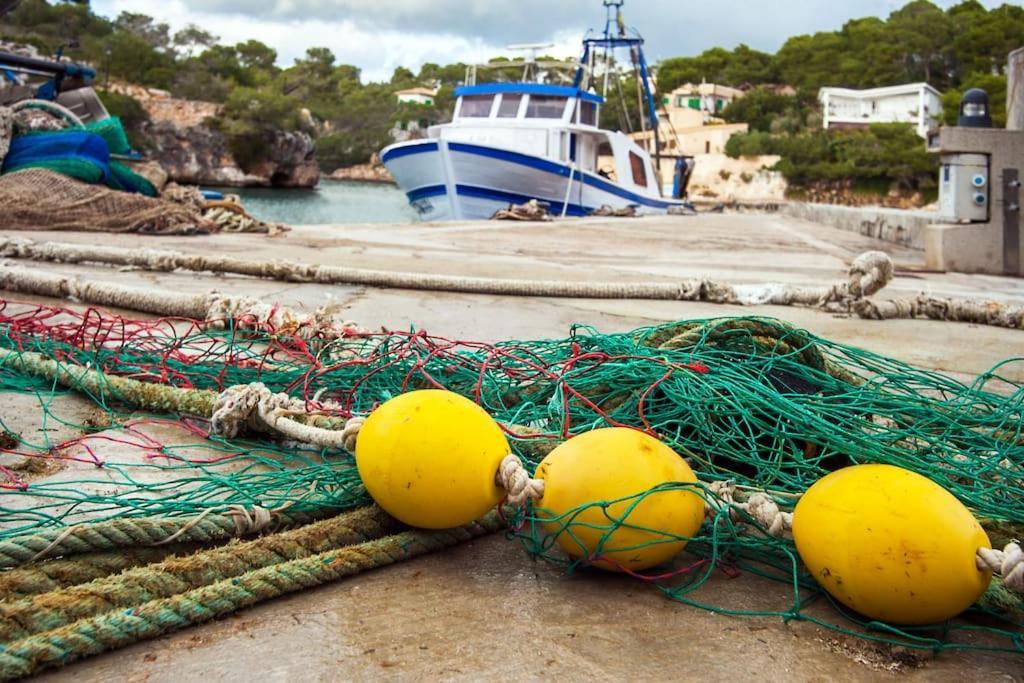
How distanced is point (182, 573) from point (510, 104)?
61.1 feet

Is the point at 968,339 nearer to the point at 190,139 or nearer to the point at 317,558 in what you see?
the point at 317,558

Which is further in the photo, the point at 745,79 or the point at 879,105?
the point at 745,79

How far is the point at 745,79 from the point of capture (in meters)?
80.1

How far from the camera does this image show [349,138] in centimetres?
8838

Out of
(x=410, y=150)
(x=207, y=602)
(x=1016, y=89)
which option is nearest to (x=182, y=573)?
(x=207, y=602)

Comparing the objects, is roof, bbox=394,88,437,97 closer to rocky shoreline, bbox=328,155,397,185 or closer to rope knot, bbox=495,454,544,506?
rocky shoreline, bbox=328,155,397,185

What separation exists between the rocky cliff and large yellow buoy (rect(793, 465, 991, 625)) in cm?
6419

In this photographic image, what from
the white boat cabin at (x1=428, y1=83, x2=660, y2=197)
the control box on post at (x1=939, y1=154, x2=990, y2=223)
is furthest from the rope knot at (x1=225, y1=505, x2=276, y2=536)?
the white boat cabin at (x1=428, y1=83, x2=660, y2=197)

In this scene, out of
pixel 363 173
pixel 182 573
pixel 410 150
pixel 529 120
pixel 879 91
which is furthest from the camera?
pixel 363 173

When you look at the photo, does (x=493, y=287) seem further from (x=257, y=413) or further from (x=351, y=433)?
(x=351, y=433)

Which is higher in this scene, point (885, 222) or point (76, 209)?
point (76, 209)

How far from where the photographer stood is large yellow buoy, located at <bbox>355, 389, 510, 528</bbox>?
4.28 feet

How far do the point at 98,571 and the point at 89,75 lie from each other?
1382cm

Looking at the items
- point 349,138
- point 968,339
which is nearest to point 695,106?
point 349,138
